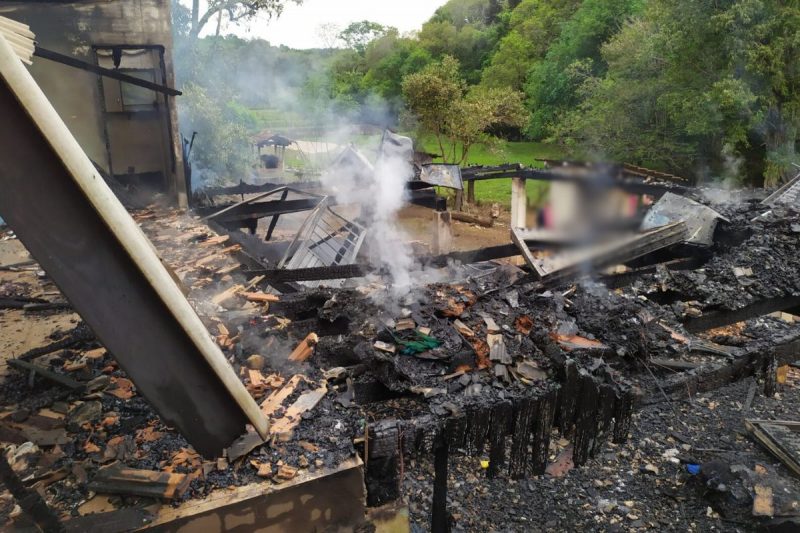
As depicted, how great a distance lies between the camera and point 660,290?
555cm

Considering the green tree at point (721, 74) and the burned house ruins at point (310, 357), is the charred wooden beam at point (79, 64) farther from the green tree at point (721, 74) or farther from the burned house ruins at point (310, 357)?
the green tree at point (721, 74)

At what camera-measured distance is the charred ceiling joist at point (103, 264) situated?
1816 mm

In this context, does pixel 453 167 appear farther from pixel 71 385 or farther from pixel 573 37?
pixel 71 385

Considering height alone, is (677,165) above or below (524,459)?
above

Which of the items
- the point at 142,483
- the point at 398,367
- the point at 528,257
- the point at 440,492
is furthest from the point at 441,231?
the point at 142,483

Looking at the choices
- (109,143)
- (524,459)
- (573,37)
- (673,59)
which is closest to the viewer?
(524,459)

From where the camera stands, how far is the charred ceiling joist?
5.96 feet

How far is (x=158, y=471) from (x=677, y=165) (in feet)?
33.5

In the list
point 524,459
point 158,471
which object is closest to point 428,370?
point 524,459

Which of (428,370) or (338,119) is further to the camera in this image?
(338,119)

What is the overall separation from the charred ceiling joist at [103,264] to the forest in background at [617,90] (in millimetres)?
2784

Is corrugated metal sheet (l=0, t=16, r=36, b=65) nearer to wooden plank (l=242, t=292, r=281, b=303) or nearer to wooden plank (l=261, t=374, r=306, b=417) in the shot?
wooden plank (l=261, t=374, r=306, b=417)

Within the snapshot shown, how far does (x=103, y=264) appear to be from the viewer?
2.06m

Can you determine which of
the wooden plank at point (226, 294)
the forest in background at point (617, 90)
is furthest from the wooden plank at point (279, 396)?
the forest in background at point (617, 90)
